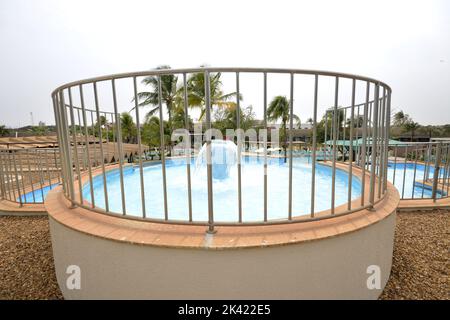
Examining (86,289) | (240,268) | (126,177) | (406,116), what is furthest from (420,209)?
(406,116)

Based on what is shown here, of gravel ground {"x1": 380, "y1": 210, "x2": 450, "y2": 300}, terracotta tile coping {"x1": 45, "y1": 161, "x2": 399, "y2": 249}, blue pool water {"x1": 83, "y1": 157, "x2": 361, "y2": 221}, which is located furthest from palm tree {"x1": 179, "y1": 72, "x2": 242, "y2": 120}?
terracotta tile coping {"x1": 45, "y1": 161, "x2": 399, "y2": 249}

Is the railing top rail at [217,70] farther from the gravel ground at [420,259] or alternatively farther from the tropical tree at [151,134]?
the tropical tree at [151,134]

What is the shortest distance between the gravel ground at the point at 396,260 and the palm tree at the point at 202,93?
1335cm

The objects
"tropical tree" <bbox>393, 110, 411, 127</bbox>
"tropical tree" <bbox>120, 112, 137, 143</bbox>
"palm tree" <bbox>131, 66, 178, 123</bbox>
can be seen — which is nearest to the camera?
"palm tree" <bbox>131, 66, 178, 123</bbox>

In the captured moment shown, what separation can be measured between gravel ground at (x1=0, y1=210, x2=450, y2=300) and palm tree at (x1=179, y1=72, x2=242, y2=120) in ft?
43.8

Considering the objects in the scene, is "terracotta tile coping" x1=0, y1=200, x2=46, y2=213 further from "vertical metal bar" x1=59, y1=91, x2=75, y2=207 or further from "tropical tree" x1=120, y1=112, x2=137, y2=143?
"tropical tree" x1=120, y1=112, x2=137, y2=143

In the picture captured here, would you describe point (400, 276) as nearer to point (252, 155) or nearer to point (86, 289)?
point (86, 289)

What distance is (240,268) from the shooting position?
5.41 ft

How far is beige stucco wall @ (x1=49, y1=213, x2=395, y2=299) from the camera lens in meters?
1.65

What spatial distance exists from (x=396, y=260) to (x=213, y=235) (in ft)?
9.42

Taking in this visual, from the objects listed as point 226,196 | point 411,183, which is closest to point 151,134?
point 226,196
